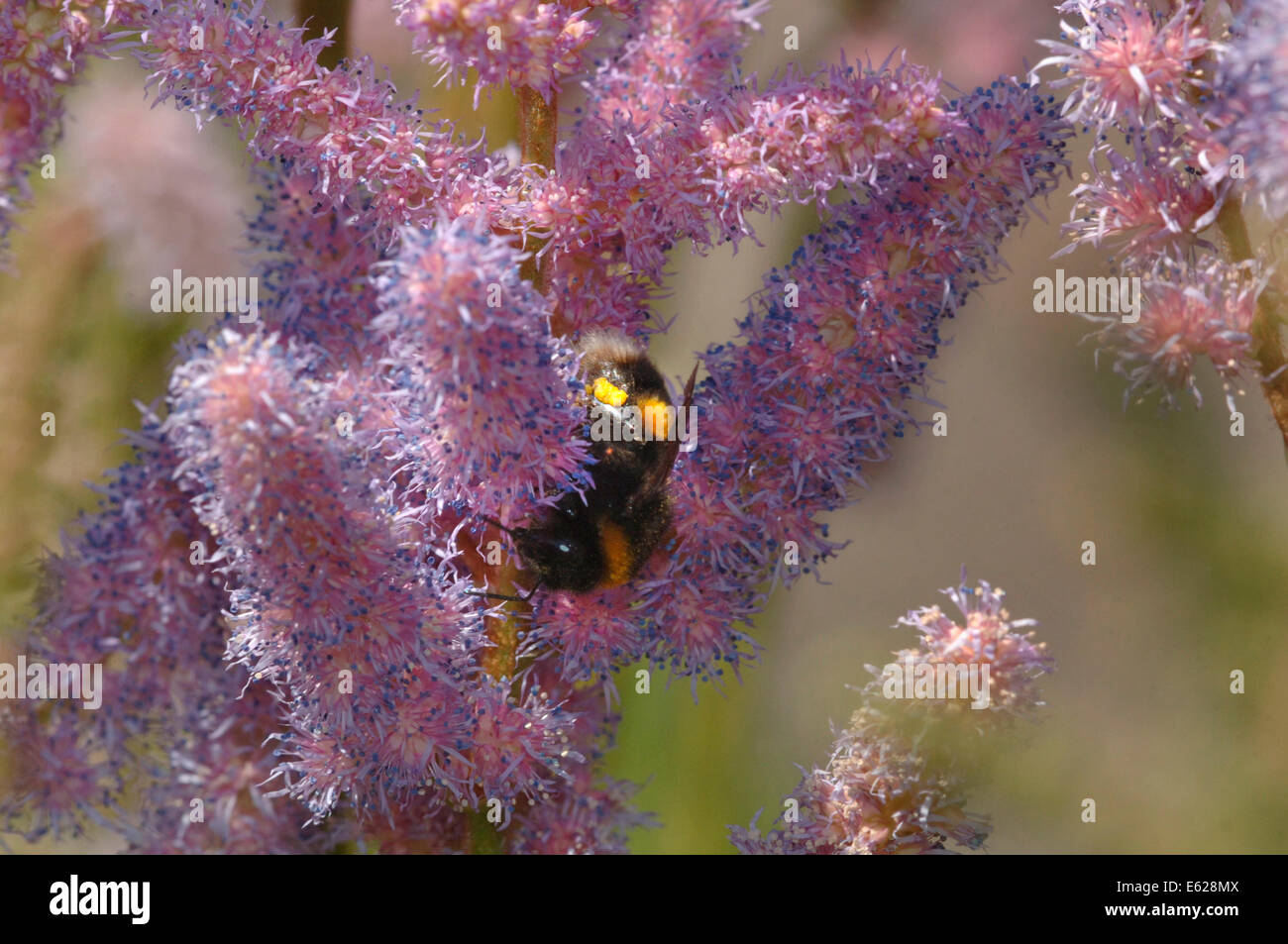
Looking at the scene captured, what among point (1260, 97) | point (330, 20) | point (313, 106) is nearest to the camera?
point (1260, 97)

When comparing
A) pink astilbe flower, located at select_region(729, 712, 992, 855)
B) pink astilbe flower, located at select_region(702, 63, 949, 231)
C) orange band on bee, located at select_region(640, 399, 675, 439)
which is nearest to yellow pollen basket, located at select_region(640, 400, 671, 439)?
orange band on bee, located at select_region(640, 399, 675, 439)

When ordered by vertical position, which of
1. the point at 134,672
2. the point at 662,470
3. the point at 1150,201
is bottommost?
the point at 134,672

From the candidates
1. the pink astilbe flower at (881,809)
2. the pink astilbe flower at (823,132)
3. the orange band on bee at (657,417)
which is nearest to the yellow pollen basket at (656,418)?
the orange band on bee at (657,417)

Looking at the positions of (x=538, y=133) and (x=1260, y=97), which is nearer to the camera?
(x=1260, y=97)

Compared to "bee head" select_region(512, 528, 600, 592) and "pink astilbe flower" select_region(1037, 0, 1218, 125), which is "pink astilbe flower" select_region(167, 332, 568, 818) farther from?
"pink astilbe flower" select_region(1037, 0, 1218, 125)

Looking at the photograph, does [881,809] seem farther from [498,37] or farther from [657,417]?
[498,37]

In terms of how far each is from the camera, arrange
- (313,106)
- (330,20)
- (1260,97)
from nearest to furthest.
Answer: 1. (1260,97)
2. (313,106)
3. (330,20)

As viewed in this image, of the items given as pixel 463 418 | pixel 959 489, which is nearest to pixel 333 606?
pixel 463 418
